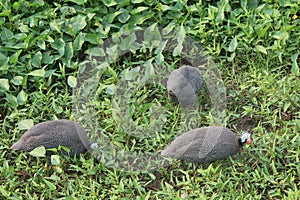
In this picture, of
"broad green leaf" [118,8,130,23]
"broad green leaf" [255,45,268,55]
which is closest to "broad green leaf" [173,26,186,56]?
"broad green leaf" [118,8,130,23]

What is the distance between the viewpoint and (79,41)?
4168 millimetres

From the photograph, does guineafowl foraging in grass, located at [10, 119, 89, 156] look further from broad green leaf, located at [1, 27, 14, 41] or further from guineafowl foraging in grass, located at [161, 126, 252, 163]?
broad green leaf, located at [1, 27, 14, 41]

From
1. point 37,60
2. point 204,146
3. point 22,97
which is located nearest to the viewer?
point 204,146

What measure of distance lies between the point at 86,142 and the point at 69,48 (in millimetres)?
812

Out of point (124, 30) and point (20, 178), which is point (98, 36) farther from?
point (20, 178)

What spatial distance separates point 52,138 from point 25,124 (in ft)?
0.99

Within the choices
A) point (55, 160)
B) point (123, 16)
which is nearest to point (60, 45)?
point (123, 16)

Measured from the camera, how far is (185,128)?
3.76 meters

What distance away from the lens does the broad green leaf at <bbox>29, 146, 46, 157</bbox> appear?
3537 millimetres

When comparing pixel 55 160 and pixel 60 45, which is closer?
pixel 55 160

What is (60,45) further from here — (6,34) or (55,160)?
(55,160)

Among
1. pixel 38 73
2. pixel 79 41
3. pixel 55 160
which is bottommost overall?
pixel 55 160

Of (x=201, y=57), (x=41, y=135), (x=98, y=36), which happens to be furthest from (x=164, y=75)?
(x=41, y=135)

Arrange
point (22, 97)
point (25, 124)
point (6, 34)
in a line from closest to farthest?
1. point (25, 124)
2. point (22, 97)
3. point (6, 34)
